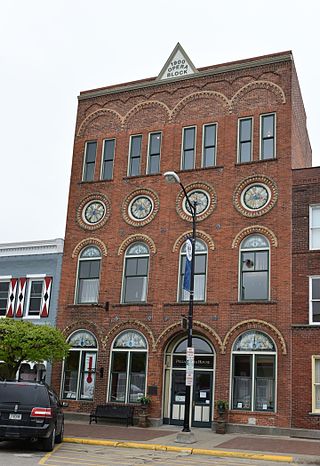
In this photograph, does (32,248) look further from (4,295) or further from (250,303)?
(250,303)

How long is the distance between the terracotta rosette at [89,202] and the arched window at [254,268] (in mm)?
6944

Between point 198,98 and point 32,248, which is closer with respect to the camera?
point 198,98

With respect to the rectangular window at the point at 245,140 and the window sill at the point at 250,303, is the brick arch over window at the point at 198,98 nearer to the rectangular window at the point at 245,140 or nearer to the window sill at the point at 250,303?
the rectangular window at the point at 245,140

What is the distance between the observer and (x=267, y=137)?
2523 cm

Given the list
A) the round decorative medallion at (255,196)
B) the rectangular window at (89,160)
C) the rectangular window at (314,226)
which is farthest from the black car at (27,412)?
the rectangular window at (89,160)

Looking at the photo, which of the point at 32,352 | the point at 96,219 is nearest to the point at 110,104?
the point at 96,219

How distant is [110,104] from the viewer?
29.3 m

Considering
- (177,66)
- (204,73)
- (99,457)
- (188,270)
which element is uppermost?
(177,66)

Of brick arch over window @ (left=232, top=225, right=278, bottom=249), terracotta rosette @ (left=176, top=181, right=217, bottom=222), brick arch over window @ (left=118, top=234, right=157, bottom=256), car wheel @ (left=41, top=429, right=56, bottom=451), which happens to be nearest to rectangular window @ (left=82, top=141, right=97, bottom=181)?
brick arch over window @ (left=118, top=234, right=157, bottom=256)

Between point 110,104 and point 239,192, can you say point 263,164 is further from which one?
point 110,104

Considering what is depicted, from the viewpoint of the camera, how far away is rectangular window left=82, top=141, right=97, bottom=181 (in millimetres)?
28797

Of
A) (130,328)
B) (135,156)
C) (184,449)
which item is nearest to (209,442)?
(184,449)

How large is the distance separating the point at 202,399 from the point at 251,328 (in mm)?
3600

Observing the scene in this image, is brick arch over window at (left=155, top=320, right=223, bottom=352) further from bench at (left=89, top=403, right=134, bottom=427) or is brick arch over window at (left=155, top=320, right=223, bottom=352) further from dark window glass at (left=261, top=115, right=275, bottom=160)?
dark window glass at (left=261, top=115, right=275, bottom=160)
